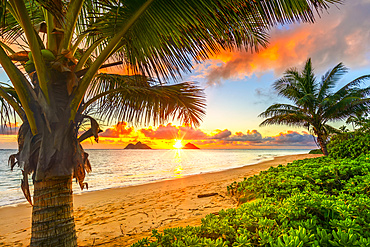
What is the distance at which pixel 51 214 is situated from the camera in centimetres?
212

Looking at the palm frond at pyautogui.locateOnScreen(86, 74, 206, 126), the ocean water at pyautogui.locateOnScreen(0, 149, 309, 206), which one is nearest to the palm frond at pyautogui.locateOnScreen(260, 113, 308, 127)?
the ocean water at pyautogui.locateOnScreen(0, 149, 309, 206)

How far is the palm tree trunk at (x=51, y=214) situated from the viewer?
2.09m

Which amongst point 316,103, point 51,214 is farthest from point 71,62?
point 316,103

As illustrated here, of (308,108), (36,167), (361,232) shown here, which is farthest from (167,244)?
(308,108)

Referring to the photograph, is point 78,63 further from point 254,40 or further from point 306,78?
point 306,78

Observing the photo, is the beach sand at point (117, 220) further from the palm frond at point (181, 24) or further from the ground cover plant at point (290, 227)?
the palm frond at point (181, 24)

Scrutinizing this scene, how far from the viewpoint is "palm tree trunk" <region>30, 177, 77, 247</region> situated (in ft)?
6.85

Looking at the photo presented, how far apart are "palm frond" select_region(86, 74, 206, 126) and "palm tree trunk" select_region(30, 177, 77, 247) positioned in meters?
2.05

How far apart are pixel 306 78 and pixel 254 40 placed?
1180cm

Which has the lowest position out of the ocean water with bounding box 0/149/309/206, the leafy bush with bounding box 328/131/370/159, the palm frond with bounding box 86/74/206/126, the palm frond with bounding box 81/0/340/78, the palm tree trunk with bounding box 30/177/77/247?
the ocean water with bounding box 0/149/309/206

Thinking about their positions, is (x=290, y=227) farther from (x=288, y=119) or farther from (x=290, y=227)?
(x=288, y=119)

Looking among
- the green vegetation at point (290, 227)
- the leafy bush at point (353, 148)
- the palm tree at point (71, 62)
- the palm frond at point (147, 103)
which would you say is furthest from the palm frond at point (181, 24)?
the leafy bush at point (353, 148)

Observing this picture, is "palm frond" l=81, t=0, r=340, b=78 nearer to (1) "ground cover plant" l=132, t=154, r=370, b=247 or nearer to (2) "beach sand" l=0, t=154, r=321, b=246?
(1) "ground cover plant" l=132, t=154, r=370, b=247

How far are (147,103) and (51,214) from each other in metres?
2.89
